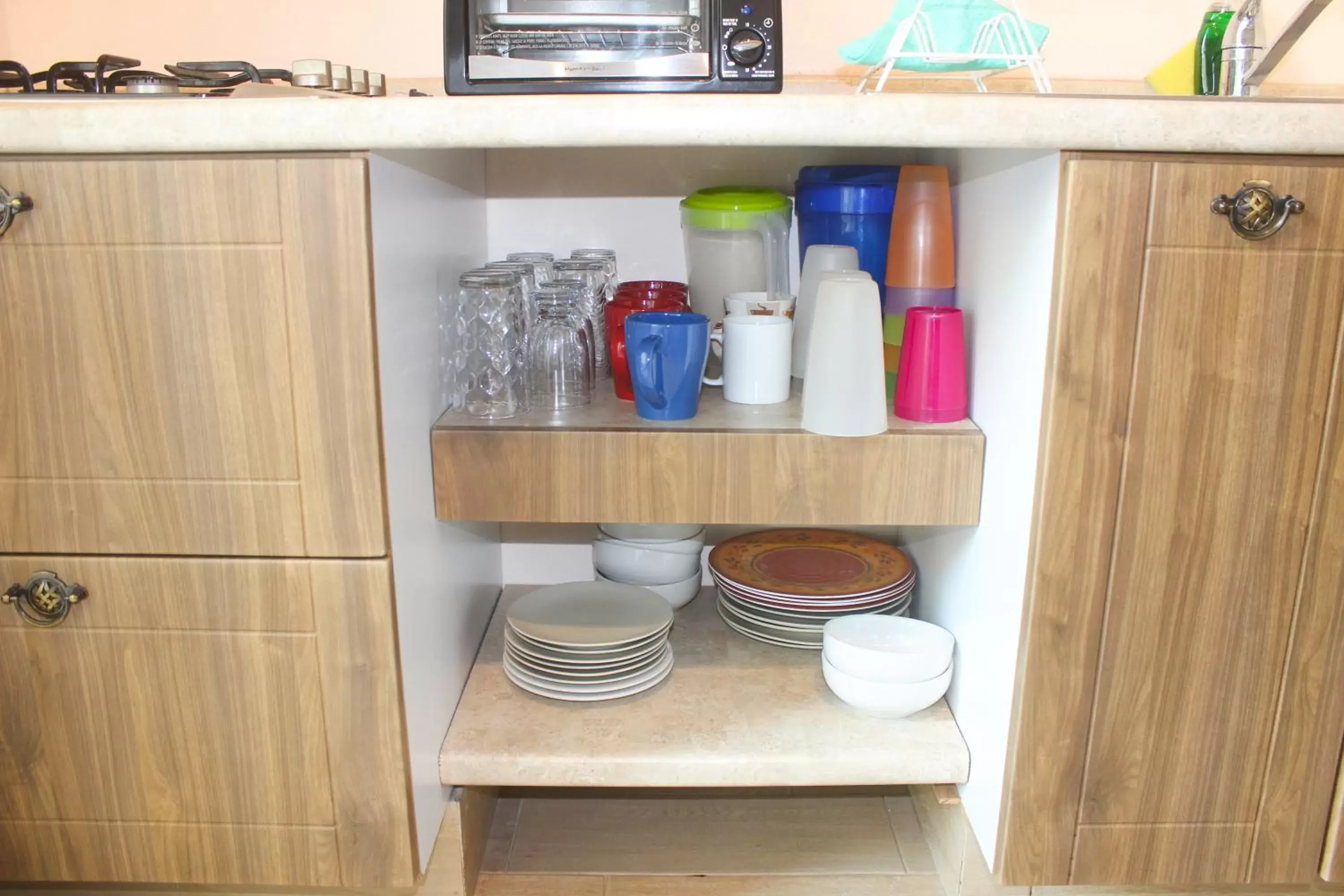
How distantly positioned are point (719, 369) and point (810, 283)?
0.15 meters

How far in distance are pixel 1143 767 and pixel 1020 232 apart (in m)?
0.50

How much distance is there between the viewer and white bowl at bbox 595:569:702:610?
1.41 metres

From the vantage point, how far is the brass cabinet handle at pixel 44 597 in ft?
3.05

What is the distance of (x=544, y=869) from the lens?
127cm

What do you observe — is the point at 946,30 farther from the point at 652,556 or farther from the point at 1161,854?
the point at 1161,854

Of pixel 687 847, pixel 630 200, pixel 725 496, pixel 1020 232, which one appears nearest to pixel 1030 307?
pixel 1020 232

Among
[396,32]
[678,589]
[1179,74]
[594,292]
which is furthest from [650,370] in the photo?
[1179,74]

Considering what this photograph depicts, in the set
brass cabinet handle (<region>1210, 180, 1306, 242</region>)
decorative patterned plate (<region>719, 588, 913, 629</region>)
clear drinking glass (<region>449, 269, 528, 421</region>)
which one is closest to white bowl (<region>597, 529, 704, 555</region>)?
decorative patterned plate (<region>719, 588, 913, 629</region>)

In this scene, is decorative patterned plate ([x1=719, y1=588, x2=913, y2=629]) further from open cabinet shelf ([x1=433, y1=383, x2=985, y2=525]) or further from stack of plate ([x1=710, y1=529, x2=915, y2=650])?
open cabinet shelf ([x1=433, y1=383, x2=985, y2=525])

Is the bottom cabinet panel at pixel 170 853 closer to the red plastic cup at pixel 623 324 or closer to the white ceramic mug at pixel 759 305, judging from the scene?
the red plastic cup at pixel 623 324

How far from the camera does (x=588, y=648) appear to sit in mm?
1185

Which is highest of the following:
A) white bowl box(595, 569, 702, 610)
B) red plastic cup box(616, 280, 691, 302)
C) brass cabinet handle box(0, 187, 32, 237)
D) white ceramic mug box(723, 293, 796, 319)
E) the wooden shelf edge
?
brass cabinet handle box(0, 187, 32, 237)

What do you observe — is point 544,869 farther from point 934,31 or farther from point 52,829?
point 934,31

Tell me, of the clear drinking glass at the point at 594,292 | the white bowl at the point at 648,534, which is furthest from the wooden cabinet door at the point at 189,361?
the white bowl at the point at 648,534
